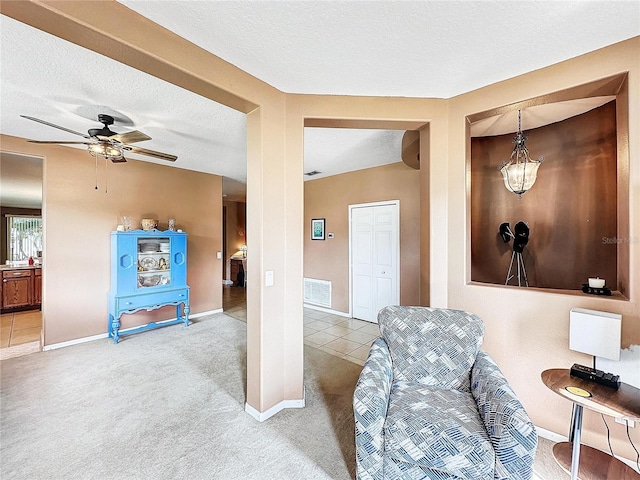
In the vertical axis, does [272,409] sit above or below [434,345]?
below

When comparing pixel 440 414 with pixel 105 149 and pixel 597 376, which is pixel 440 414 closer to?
pixel 597 376

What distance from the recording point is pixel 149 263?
4176mm

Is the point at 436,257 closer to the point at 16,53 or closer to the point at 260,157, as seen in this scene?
the point at 260,157

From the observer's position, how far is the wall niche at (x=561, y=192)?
209cm

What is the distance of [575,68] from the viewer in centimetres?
183

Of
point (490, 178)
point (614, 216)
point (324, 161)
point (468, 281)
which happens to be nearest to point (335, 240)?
point (324, 161)

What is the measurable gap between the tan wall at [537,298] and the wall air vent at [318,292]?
3.29 m

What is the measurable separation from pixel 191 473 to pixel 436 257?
2.27m

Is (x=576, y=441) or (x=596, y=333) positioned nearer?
(x=576, y=441)

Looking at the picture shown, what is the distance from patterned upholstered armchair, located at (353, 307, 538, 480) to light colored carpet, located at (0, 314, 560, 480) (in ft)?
1.59

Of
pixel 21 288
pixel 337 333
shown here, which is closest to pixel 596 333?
pixel 337 333

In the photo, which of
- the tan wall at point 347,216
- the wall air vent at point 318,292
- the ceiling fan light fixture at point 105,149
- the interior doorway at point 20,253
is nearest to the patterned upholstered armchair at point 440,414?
the tan wall at point 347,216

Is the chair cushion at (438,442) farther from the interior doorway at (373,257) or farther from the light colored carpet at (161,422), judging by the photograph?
the interior doorway at (373,257)

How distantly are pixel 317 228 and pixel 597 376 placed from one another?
446 centimetres
